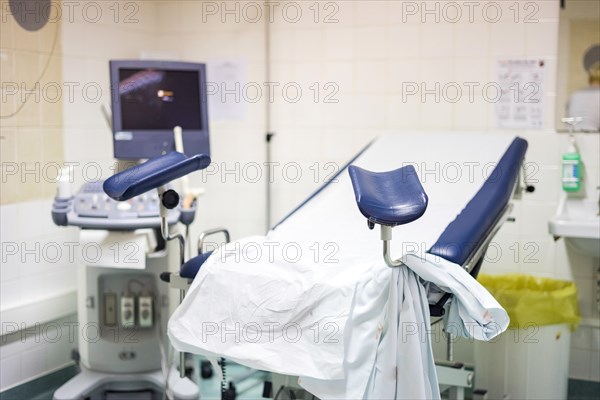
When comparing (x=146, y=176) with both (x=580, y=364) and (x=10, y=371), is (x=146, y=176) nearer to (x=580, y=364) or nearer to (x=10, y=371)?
(x=10, y=371)

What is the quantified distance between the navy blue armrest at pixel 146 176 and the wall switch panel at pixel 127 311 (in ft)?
3.41

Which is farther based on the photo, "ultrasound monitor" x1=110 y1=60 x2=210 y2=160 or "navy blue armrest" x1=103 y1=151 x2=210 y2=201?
"ultrasound monitor" x1=110 y1=60 x2=210 y2=160

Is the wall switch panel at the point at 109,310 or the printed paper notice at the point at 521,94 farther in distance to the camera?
the printed paper notice at the point at 521,94

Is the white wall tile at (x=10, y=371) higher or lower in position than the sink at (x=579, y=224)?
lower

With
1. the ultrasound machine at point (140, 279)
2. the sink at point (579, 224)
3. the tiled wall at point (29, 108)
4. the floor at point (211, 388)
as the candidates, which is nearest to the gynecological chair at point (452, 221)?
the sink at point (579, 224)

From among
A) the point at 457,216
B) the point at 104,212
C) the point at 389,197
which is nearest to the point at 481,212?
the point at 457,216

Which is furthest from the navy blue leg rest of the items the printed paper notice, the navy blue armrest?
the printed paper notice

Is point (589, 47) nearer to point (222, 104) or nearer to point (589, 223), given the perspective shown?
point (589, 223)

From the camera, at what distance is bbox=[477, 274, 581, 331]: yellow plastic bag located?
3.30 m

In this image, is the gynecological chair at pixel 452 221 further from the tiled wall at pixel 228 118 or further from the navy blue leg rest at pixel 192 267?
the tiled wall at pixel 228 118

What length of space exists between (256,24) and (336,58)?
0.48 metres

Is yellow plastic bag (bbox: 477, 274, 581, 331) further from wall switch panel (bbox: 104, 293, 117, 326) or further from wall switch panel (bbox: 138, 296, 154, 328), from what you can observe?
wall switch panel (bbox: 104, 293, 117, 326)

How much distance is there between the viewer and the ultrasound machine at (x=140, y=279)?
3.38 m

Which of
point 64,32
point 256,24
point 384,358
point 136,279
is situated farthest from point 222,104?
point 384,358
